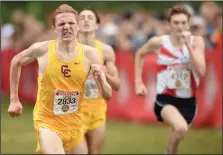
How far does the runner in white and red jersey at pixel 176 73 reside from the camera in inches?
360

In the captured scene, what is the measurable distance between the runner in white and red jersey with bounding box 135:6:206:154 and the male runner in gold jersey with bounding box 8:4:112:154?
1.86 metres

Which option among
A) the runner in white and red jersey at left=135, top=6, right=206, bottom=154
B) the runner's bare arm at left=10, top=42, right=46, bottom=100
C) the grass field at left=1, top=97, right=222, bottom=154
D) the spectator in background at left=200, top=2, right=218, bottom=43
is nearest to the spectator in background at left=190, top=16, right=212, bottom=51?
the spectator in background at left=200, top=2, right=218, bottom=43

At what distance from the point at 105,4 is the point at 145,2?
230cm

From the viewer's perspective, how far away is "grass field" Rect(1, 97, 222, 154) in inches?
462

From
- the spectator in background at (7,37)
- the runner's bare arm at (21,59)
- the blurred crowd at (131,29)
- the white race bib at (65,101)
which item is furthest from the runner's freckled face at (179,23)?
the spectator in background at (7,37)

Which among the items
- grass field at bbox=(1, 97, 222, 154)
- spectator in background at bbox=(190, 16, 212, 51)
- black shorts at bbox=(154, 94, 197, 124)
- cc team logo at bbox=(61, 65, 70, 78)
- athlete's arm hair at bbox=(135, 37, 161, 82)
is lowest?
grass field at bbox=(1, 97, 222, 154)

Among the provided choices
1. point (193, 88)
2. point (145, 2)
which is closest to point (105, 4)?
point (145, 2)

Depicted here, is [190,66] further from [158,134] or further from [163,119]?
[158,134]

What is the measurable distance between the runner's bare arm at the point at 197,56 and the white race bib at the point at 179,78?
19 centimetres

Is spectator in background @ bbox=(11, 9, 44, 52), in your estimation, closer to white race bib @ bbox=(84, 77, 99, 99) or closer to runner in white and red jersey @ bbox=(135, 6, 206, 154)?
runner in white and red jersey @ bbox=(135, 6, 206, 154)

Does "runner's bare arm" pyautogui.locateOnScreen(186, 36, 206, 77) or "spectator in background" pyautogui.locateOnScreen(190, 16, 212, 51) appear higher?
"spectator in background" pyautogui.locateOnScreen(190, 16, 212, 51)

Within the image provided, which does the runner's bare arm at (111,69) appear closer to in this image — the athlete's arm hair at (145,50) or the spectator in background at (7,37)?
the athlete's arm hair at (145,50)

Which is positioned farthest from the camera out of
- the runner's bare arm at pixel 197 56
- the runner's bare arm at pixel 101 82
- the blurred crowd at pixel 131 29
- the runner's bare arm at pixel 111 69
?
the blurred crowd at pixel 131 29

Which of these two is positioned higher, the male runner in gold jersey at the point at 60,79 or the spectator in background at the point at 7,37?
the spectator in background at the point at 7,37
